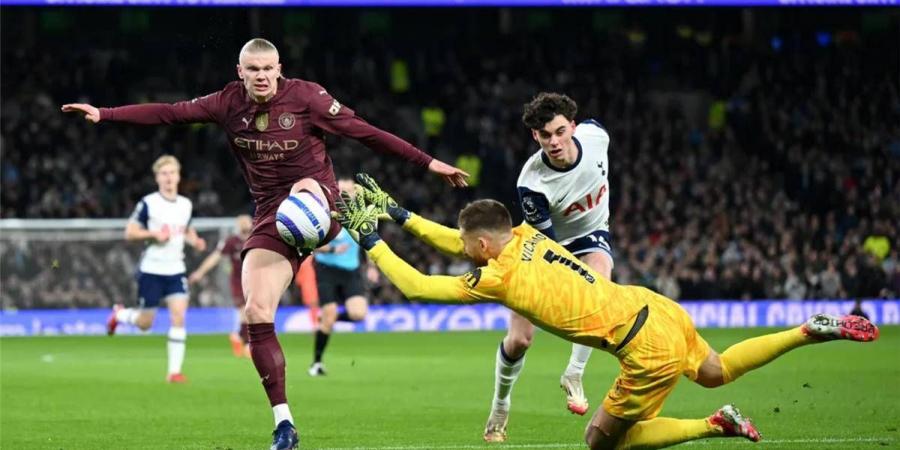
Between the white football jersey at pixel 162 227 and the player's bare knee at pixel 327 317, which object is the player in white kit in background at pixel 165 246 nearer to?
the white football jersey at pixel 162 227

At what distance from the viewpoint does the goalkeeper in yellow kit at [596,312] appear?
744 cm

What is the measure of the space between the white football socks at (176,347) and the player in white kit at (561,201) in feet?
19.4

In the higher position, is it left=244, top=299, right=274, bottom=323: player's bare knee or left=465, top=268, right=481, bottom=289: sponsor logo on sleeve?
left=465, top=268, right=481, bottom=289: sponsor logo on sleeve

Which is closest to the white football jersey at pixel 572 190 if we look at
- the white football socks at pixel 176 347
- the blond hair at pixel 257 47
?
the blond hair at pixel 257 47

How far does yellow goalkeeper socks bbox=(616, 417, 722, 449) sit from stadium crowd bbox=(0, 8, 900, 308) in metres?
17.8

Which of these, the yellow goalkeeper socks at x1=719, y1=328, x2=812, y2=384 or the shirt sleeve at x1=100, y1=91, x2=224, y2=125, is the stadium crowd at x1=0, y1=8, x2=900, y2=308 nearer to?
the shirt sleeve at x1=100, y1=91, x2=224, y2=125

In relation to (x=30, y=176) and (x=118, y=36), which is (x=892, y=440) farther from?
(x=118, y=36)

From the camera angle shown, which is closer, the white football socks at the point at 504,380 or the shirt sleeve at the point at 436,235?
the shirt sleeve at the point at 436,235

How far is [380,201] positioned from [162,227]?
7991 millimetres

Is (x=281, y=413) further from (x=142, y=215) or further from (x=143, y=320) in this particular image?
(x=143, y=320)

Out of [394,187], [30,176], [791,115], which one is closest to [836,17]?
[791,115]

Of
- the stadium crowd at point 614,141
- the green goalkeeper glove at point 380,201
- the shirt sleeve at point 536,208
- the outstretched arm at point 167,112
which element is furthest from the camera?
the stadium crowd at point 614,141

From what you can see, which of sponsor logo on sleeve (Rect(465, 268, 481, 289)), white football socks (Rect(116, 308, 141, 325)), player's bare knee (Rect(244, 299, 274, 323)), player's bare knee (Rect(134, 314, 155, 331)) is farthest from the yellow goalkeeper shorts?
white football socks (Rect(116, 308, 141, 325))

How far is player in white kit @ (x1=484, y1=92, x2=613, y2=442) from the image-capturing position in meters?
9.56
